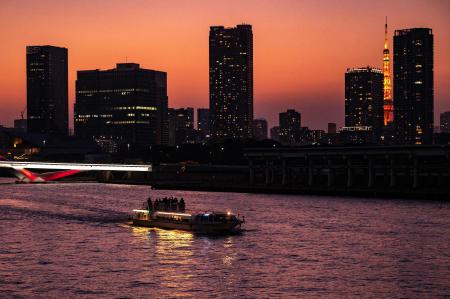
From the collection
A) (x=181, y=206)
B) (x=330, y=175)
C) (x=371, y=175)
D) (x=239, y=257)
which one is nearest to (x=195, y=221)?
(x=181, y=206)

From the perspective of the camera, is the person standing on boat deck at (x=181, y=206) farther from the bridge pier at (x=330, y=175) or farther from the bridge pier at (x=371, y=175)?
the bridge pier at (x=330, y=175)

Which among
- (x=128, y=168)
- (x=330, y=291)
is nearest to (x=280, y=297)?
(x=330, y=291)

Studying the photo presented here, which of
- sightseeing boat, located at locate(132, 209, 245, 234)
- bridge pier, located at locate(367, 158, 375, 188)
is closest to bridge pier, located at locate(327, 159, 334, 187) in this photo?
bridge pier, located at locate(367, 158, 375, 188)

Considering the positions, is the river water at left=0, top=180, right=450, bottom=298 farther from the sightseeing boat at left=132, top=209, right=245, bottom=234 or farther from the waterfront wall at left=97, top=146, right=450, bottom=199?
the waterfront wall at left=97, top=146, right=450, bottom=199

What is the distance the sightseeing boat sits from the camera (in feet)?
259

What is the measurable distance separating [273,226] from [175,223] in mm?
10115

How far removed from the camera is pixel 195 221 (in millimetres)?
80375

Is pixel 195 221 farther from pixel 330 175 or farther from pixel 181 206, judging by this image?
pixel 330 175

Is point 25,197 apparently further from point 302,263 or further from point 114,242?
point 302,263

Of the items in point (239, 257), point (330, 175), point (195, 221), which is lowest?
point (239, 257)

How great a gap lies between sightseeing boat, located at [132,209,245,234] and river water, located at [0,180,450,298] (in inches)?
51.3

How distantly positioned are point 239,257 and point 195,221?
17.4m

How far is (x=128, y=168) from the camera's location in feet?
640

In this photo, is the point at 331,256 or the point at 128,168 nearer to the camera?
the point at 331,256
